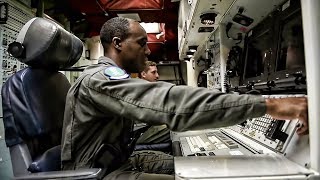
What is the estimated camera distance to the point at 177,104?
106 centimetres

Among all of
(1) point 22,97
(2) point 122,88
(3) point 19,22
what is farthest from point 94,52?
(2) point 122,88

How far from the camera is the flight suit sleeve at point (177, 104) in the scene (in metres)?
1.01

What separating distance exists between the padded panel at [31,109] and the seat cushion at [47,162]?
80 millimetres

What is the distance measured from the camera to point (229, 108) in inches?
39.9

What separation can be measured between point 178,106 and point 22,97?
2.91 ft

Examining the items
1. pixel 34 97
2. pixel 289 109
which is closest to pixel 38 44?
pixel 34 97

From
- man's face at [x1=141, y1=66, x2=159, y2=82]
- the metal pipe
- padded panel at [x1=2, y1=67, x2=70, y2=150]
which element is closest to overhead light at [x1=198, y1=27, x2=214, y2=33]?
padded panel at [x1=2, y1=67, x2=70, y2=150]

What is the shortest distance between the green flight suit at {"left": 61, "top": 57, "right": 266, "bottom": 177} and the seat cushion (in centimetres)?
11

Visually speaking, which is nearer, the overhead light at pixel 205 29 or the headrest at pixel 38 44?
the headrest at pixel 38 44

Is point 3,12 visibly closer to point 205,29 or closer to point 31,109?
point 31,109

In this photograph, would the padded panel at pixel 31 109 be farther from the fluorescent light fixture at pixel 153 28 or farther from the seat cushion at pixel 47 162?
the fluorescent light fixture at pixel 153 28

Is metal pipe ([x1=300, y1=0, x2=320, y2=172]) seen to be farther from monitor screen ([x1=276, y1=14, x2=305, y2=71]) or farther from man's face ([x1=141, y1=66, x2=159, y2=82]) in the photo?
man's face ([x1=141, y1=66, x2=159, y2=82])

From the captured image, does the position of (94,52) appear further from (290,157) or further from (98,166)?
(290,157)

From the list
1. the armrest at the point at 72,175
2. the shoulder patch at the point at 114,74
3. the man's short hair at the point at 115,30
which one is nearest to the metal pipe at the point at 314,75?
the shoulder patch at the point at 114,74
